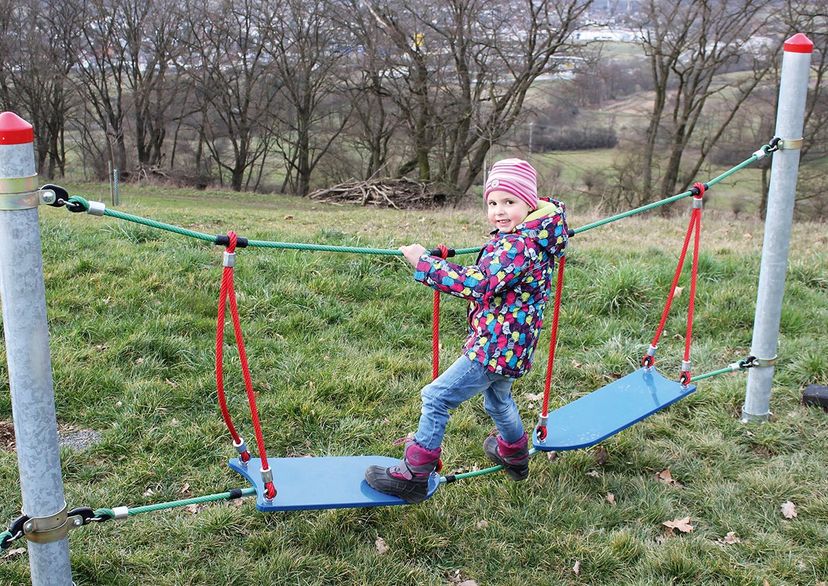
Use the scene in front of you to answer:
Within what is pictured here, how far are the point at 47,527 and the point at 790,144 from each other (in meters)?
3.80

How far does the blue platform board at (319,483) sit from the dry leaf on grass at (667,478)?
4.21 feet

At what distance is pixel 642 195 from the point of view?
70.7 feet

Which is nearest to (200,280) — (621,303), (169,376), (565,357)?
(169,376)

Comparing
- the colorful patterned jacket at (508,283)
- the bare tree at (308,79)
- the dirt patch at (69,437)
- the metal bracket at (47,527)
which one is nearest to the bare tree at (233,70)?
the bare tree at (308,79)

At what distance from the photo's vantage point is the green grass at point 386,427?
3035 millimetres

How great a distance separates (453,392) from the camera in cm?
295

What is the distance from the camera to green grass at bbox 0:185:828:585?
3.04 m

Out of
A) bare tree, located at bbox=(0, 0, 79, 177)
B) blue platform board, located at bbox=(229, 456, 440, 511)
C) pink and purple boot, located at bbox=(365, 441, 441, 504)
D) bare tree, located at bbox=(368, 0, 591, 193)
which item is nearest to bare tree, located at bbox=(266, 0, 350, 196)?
bare tree, located at bbox=(368, 0, 591, 193)

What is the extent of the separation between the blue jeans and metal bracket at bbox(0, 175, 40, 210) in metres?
1.59

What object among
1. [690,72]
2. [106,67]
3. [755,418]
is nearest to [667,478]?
[755,418]

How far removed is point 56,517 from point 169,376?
2273 mm

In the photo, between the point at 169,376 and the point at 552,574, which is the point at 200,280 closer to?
the point at 169,376

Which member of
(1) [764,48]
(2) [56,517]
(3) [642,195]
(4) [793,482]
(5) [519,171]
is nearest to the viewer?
(2) [56,517]

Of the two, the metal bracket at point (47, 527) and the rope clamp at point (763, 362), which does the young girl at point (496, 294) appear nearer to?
the metal bracket at point (47, 527)
